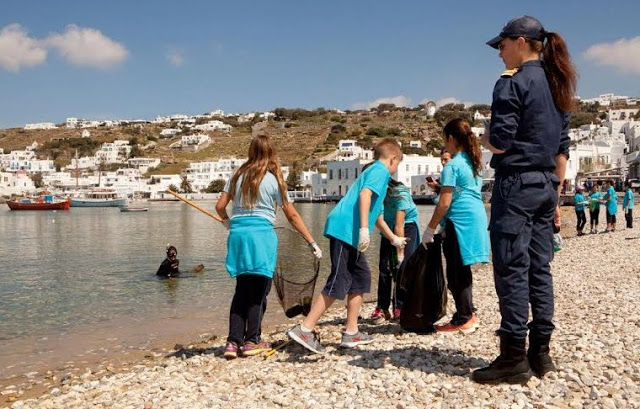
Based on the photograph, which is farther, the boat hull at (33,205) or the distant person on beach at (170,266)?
the boat hull at (33,205)

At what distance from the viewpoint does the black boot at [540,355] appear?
3992 millimetres

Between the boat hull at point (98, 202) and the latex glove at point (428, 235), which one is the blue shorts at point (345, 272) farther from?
the boat hull at point (98, 202)

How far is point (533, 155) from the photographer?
3756mm

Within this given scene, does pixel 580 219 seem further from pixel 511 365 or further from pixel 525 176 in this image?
pixel 525 176

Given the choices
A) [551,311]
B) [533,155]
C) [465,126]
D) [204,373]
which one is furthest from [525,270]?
[204,373]

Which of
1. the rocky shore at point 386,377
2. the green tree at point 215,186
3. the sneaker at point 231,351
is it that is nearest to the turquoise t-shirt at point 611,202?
the rocky shore at point 386,377

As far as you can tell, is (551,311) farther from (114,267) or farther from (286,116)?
(286,116)

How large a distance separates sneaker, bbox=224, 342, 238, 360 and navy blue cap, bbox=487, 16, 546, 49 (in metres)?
3.42

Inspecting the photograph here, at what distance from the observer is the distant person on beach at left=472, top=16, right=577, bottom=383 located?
374cm

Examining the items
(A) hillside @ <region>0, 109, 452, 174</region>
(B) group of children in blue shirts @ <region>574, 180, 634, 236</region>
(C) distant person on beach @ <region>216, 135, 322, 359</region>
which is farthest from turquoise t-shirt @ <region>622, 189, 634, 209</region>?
(A) hillside @ <region>0, 109, 452, 174</region>

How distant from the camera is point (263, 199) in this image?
5137mm

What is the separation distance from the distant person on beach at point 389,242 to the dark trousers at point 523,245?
2549 millimetres

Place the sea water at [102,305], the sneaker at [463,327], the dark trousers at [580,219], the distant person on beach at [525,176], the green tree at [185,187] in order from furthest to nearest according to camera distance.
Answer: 1. the green tree at [185,187]
2. the dark trousers at [580,219]
3. the sea water at [102,305]
4. the sneaker at [463,327]
5. the distant person on beach at [525,176]

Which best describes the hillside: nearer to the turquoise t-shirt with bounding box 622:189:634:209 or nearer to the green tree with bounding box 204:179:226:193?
the green tree with bounding box 204:179:226:193
